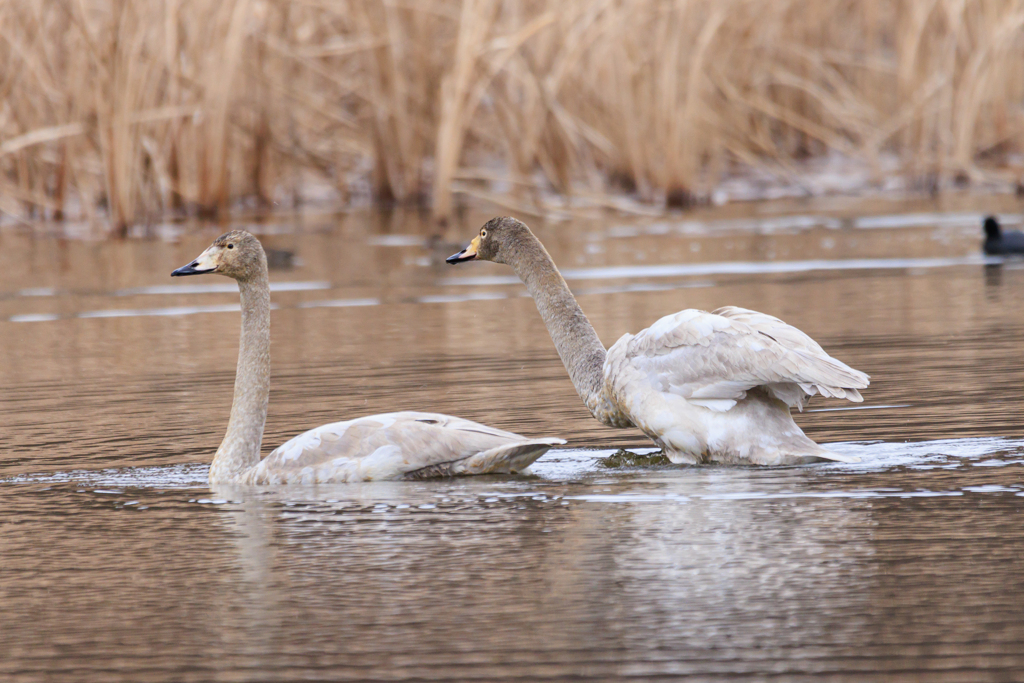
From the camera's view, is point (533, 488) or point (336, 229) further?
point (336, 229)

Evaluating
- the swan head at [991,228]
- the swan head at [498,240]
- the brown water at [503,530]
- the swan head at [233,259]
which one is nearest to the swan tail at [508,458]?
the brown water at [503,530]

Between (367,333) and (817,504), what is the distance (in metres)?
6.04

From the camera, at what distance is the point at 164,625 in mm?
4203

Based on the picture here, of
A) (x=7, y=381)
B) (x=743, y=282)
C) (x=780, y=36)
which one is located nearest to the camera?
(x=7, y=381)

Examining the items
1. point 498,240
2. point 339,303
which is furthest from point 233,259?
point 339,303

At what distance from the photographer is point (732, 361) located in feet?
20.6

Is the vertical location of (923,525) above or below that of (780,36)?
below

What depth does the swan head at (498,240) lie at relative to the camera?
7.78m

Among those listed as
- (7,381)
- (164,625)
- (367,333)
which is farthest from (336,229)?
(164,625)

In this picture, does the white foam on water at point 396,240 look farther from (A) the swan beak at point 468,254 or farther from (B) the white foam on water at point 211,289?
(A) the swan beak at point 468,254

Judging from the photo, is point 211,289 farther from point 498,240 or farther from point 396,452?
point 396,452

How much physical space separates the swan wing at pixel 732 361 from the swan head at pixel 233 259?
5.35ft

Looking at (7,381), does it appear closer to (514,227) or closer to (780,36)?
(514,227)

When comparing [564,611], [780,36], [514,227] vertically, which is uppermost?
[780,36]
